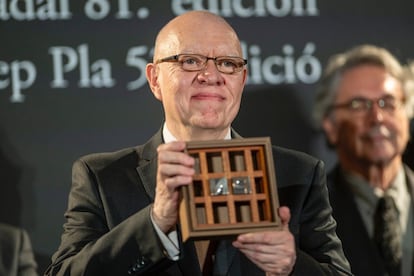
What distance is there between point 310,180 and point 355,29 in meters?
1.24

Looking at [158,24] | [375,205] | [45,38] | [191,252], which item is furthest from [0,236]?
[375,205]

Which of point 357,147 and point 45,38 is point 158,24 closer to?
point 45,38

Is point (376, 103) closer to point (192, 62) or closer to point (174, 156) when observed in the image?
point (192, 62)

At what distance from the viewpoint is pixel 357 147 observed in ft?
12.6

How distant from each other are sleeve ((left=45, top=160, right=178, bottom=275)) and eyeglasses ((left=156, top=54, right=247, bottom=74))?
46 centimetres

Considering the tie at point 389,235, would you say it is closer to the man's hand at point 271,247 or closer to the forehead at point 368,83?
the forehead at point 368,83

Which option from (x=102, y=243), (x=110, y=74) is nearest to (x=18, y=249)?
(x=110, y=74)

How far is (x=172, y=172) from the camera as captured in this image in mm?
2174

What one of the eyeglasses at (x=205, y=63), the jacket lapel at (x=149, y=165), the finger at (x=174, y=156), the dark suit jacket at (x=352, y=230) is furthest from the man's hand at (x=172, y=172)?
the dark suit jacket at (x=352, y=230)

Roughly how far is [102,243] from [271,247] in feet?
1.65

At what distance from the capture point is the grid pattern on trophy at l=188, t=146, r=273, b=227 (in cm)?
224

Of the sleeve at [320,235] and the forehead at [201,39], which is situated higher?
the forehead at [201,39]

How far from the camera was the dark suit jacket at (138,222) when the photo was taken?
241 centimetres

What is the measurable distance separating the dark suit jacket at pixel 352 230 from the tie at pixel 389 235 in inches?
1.2
